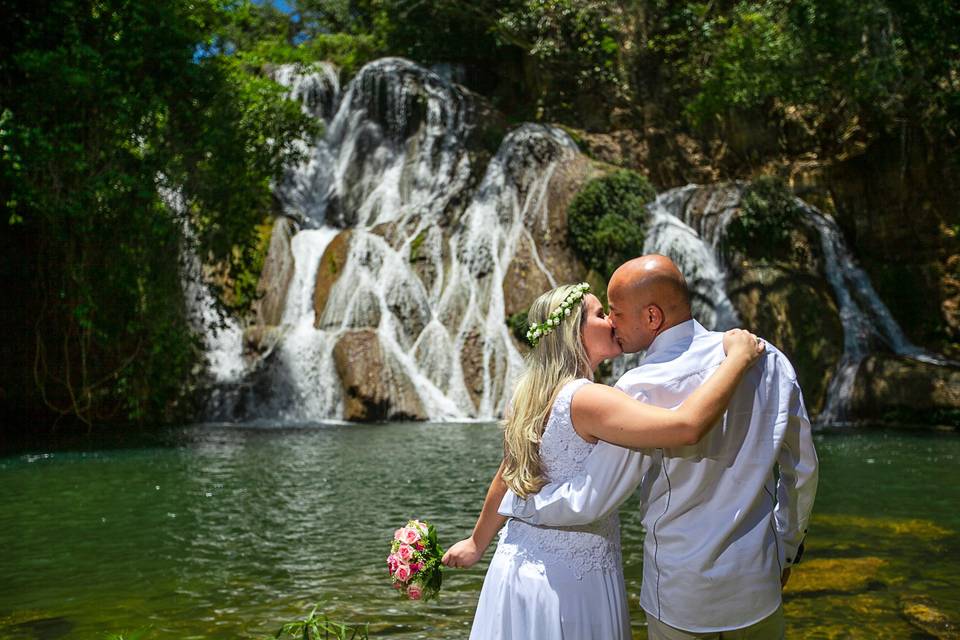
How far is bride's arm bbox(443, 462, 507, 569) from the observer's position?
3.15 m

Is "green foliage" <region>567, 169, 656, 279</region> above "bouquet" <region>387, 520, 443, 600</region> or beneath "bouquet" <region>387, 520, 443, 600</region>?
above

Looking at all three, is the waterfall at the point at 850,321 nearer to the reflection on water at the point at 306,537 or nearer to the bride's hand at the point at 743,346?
the reflection on water at the point at 306,537

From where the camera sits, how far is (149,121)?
15789 mm

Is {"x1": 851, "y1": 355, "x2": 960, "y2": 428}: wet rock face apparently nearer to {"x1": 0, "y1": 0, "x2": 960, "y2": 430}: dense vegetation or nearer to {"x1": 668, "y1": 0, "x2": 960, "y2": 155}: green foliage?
{"x1": 0, "y1": 0, "x2": 960, "y2": 430}: dense vegetation

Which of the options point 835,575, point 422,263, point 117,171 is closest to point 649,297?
point 835,575

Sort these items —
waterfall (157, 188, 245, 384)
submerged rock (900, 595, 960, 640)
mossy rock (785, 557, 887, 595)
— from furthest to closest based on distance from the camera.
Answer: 1. waterfall (157, 188, 245, 384)
2. mossy rock (785, 557, 887, 595)
3. submerged rock (900, 595, 960, 640)

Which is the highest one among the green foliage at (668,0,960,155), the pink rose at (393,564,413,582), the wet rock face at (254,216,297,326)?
the green foliage at (668,0,960,155)

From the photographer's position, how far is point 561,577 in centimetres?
289

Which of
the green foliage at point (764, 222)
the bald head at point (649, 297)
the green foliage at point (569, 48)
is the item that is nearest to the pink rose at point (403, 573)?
the bald head at point (649, 297)

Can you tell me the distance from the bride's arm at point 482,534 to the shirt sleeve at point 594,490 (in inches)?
9.7

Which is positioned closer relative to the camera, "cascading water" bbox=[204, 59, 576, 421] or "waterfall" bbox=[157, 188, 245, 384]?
"waterfall" bbox=[157, 188, 245, 384]

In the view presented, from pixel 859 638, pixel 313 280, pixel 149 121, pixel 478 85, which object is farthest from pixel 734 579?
pixel 478 85

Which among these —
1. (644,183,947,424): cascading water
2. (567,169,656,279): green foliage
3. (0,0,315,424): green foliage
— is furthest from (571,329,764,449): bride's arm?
(567,169,656,279): green foliage

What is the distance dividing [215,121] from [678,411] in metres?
15.4
